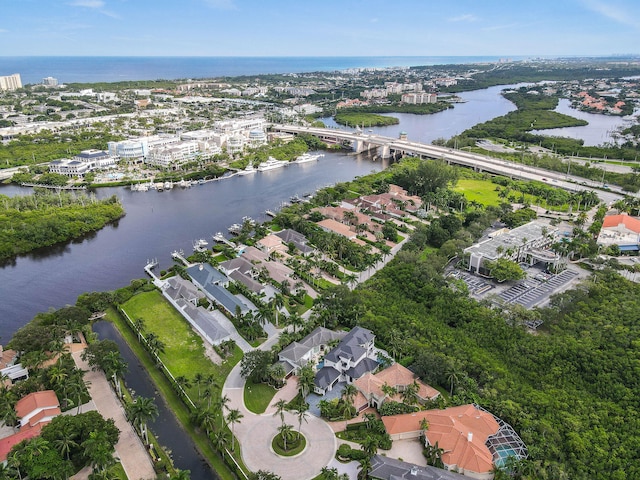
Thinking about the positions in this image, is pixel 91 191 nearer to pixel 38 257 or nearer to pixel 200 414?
pixel 38 257

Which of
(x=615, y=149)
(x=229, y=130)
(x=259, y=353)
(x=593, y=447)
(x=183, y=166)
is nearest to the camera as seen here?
(x=593, y=447)

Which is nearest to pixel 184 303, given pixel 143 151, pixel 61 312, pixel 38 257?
pixel 61 312

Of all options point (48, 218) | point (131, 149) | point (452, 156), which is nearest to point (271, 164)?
point (131, 149)

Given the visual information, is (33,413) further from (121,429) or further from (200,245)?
(200,245)

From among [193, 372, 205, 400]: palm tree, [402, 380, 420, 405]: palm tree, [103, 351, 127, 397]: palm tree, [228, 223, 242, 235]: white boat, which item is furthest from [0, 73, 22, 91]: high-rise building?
[402, 380, 420, 405]: palm tree

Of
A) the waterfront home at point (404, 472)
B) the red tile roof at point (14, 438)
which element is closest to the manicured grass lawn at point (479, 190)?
the waterfront home at point (404, 472)

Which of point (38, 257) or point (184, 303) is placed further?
point (38, 257)
